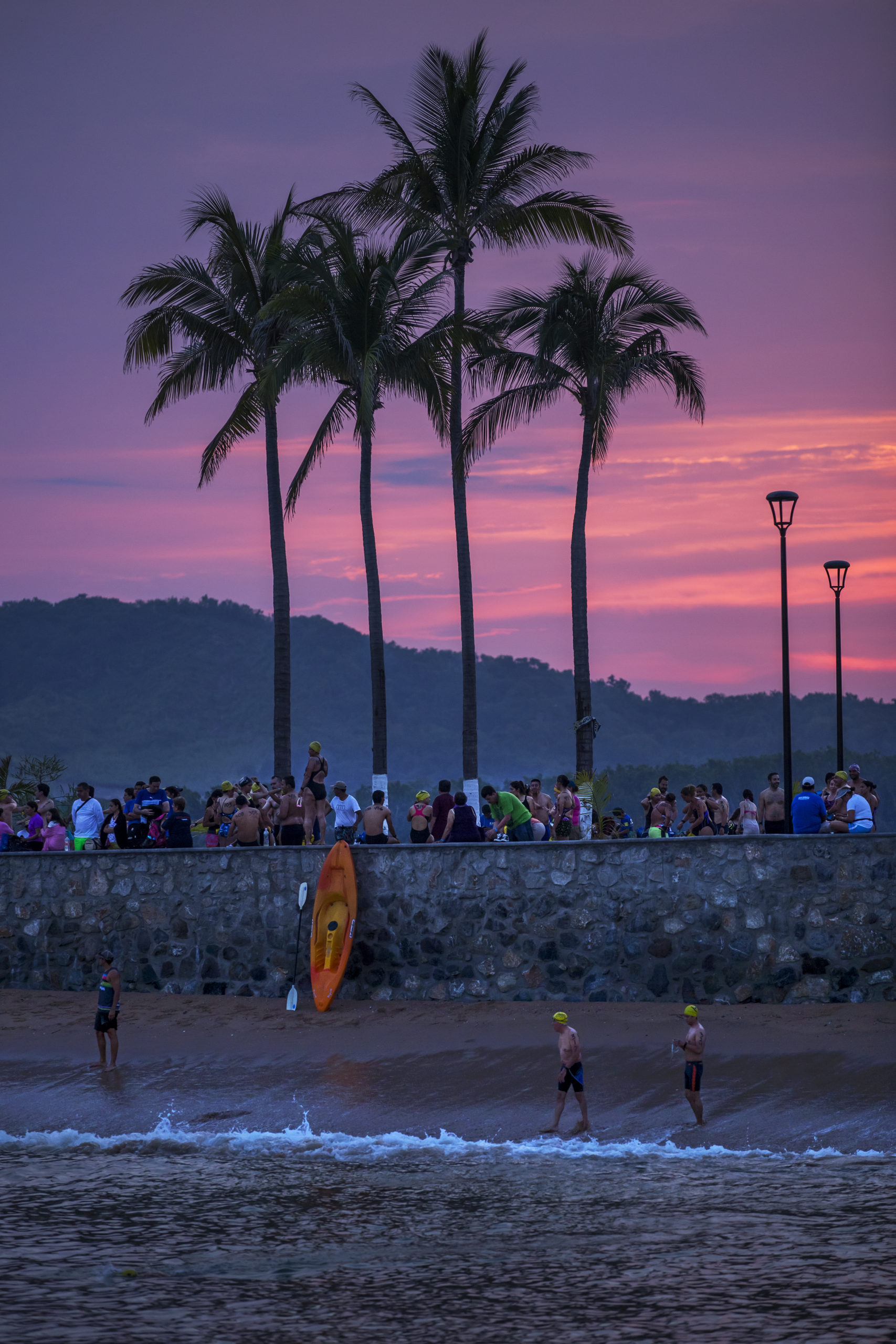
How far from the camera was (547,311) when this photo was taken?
26.9m

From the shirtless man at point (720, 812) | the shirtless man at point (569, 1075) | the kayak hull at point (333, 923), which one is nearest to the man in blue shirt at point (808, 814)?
the shirtless man at point (720, 812)

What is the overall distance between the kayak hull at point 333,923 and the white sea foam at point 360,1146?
10.6ft

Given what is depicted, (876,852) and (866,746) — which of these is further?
(866,746)

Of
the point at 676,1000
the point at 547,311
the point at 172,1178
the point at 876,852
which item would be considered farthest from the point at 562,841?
the point at 547,311

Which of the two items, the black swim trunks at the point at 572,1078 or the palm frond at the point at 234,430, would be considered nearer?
the black swim trunks at the point at 572,1078

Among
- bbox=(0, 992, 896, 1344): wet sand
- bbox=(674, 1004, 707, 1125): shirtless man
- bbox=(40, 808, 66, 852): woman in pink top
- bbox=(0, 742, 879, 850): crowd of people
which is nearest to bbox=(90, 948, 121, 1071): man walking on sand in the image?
bbox=(0, 992, 896, 1344): wet sand

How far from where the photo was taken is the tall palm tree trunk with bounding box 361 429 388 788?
2622cm

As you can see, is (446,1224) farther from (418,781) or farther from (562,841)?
(418,781)

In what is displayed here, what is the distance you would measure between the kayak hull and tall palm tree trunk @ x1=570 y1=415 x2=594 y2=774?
9.03m

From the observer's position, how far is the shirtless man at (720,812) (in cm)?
2105

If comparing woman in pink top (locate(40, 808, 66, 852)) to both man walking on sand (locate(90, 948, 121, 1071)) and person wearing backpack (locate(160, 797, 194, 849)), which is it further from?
man walking on sand (locate(90, 948, 121, 1071))

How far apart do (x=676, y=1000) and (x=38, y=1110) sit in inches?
288

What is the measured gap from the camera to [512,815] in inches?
778

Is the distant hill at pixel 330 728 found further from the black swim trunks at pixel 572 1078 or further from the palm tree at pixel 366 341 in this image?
the black swim trunks at pixel 572 1078
